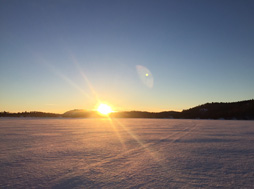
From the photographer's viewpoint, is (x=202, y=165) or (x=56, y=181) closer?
(x=56, y=181)

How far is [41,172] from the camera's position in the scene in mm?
4270

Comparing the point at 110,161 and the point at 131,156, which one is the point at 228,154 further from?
the point at 110,161

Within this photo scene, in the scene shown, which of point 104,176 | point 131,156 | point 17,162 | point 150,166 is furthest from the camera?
point 131,156

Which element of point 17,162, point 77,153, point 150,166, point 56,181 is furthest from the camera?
point 77,153

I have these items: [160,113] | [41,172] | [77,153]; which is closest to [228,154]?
[77,153]

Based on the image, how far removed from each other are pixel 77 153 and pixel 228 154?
508 centimetres

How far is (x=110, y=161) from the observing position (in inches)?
209

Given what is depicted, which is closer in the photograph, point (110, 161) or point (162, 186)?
point (162, 186)

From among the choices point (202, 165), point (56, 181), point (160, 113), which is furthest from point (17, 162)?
point (160, 113)

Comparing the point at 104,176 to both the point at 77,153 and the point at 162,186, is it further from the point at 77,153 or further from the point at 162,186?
the point at 77,153

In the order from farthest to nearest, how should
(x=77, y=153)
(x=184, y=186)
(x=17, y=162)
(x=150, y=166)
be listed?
(x=77, y=153) → (x=17, y=162) → (x=150, y=166) → (x=184, y=186)

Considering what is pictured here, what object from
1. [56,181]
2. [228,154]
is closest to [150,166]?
[56,181]

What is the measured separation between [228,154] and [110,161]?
156 inches

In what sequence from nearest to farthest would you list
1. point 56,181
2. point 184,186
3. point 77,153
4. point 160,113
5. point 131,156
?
point 184,186, point 56,181, point 131,156, point 77,153, point 160,113
